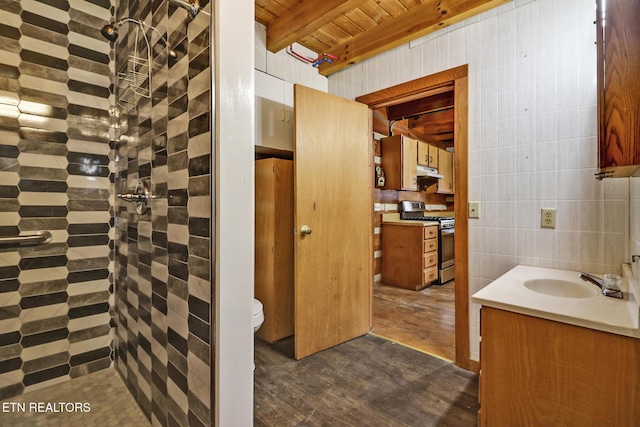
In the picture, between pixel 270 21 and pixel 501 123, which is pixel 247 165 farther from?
pixel 270 21

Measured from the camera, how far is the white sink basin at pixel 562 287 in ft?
4.17

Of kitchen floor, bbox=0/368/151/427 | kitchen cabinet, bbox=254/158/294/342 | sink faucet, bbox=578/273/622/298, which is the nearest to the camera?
sink faucet, bbox=578/273/622/298

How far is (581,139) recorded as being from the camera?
4.95ft

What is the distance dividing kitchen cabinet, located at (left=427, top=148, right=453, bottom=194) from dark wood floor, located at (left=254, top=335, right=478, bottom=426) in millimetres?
3274

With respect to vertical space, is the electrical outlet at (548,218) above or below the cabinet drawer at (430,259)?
above

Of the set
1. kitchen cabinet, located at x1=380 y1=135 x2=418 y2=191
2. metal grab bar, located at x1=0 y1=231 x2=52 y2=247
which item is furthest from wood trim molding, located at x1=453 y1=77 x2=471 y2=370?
metal grab bar, located at x1=0 y1=231 x2=52 y2=247

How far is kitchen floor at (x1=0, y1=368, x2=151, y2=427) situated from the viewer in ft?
4.58

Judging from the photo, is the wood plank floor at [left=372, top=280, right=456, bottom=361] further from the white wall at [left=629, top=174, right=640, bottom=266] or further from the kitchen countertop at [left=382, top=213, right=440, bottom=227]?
the white wall at [left=629, top=174, right=640, bottom=266]

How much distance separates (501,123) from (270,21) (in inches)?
73.9

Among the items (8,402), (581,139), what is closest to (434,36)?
(581,139)

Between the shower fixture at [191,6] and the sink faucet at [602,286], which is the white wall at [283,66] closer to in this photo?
the shower fixture at [191,6]

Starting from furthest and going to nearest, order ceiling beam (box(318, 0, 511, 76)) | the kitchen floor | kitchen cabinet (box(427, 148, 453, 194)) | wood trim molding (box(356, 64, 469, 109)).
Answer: kitchen cabinet (box(427, 148, 453, 194)) → wood trim molding (box(356, 64, 469, 109)) → ceiling beam (box(318, 0, 511, 76)) → the kitchen floor

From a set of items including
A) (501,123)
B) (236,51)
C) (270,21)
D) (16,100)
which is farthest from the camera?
(270,21)

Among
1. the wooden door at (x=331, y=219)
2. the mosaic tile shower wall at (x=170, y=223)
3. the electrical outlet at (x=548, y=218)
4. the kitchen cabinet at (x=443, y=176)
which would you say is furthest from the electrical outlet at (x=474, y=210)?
the kitchen cabinet at (x=443, y=176)
